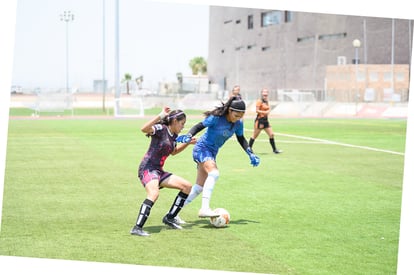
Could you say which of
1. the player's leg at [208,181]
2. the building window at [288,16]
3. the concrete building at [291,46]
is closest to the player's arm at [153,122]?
the player's leg at [208,181]

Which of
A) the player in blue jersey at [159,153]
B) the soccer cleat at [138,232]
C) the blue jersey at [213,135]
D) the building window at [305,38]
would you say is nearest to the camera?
the soccer cleat at [138,232]

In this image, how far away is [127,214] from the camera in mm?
11023

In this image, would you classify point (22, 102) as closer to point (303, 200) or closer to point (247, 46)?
point (247, 46)

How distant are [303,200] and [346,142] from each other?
14467 millimetres

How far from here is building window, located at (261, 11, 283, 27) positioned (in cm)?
8506

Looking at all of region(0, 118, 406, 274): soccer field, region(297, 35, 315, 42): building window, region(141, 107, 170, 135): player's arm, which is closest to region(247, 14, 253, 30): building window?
region(297, 35, 315, 42): building window

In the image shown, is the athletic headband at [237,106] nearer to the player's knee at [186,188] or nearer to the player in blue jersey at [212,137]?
the player in blue jersey at [212,137]

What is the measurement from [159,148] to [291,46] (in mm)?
74291

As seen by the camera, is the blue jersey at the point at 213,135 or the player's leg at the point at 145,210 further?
the blue jersey at the point at 213,135

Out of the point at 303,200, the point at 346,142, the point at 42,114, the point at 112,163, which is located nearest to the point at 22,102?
the point at 42,114

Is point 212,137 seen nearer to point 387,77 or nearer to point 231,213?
point 231,213

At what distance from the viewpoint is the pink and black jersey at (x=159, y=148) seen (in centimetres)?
968

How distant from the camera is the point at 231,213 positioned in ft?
37.0

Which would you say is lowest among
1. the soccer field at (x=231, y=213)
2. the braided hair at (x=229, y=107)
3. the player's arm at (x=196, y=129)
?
the soccer field at (x=231, y=213)
